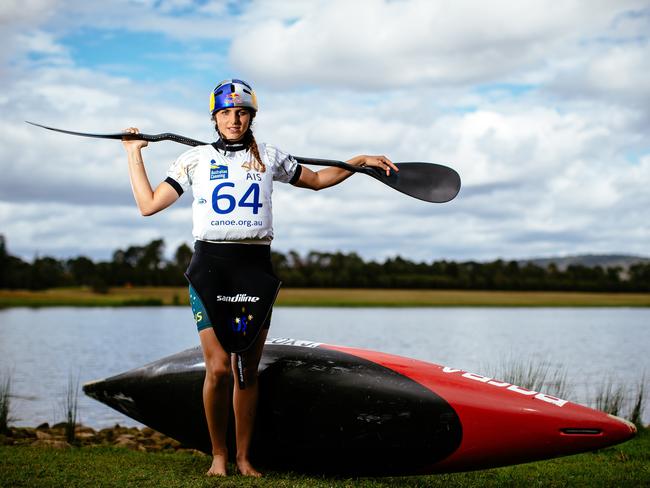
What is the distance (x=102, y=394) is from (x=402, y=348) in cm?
1714

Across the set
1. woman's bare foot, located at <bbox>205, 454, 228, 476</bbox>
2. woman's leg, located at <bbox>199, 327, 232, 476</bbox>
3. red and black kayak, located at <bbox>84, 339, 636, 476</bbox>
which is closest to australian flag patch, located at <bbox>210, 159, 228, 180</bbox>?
woman's leg, located at <bbox>199, 327, 232, 476</bbox>

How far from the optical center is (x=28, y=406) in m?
11.4

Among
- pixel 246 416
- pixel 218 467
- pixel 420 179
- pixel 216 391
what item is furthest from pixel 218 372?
pixel 420 179

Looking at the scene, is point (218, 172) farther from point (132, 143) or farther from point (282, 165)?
point (132, 143)

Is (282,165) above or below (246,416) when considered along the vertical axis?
above

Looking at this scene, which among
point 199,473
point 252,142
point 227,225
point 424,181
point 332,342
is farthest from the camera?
point 332,342

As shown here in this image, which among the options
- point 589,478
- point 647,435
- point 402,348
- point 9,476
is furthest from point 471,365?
point 9,476

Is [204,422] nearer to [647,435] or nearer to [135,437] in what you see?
[135,437]

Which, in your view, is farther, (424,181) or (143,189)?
(424,181)

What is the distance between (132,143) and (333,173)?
52.2 inches

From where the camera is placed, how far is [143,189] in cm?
463

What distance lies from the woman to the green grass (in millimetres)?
419

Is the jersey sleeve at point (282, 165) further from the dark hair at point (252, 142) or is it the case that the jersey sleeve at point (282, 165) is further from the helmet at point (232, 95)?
the helmet at point (232, 95)

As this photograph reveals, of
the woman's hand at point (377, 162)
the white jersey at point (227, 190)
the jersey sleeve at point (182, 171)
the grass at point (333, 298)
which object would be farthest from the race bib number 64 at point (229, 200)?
the grass at point (333, 298)
